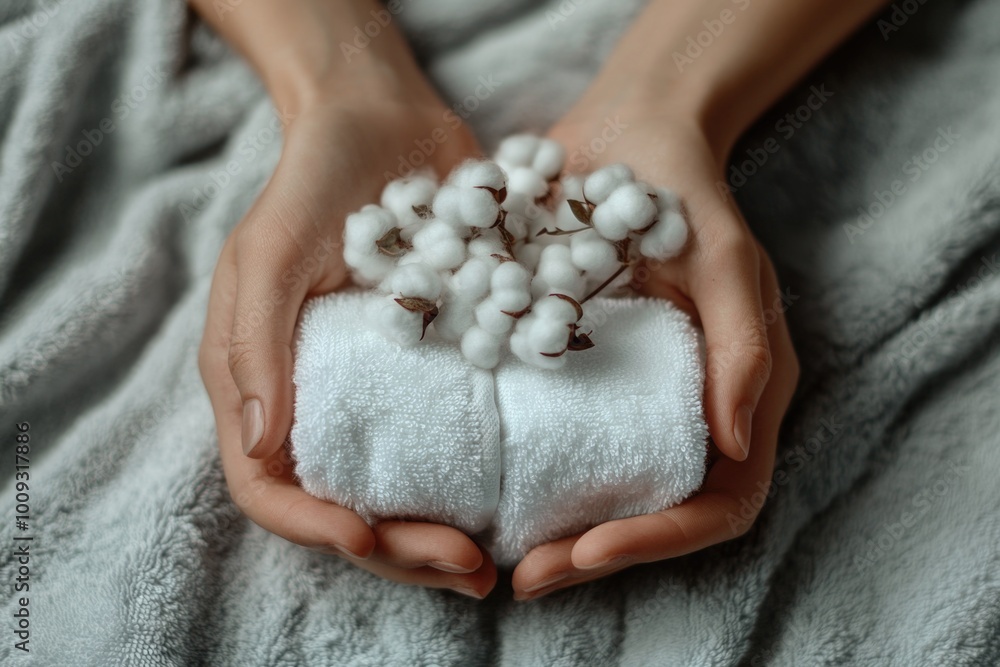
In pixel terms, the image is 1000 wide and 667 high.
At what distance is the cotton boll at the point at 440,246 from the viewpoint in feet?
2.67

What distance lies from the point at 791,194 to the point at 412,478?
2.23 feet

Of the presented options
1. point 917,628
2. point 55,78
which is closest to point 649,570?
point 917,628

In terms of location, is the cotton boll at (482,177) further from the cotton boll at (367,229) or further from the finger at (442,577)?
the finger at (442,577)

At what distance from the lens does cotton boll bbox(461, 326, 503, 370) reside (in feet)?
2.60

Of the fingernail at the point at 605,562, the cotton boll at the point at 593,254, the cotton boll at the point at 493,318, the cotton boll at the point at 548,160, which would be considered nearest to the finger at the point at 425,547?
the fingernail at the point at 605,562

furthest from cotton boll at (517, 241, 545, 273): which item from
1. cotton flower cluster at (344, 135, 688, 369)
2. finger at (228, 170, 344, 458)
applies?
finger at (228, 170, 344, 458)

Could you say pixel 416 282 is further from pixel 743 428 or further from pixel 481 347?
pixel 743 428

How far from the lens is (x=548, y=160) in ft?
3.24

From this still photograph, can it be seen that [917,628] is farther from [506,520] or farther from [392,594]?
[392,594]

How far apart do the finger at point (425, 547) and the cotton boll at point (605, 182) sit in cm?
39

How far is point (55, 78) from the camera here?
3.43 feet

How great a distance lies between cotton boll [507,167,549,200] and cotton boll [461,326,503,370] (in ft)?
0.72

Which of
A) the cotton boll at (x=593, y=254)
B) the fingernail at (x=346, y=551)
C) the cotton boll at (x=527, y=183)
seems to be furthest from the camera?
the cotton boll at (x=527, y=183)

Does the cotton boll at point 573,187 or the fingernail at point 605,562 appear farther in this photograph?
the cotton boll at point 573,187
